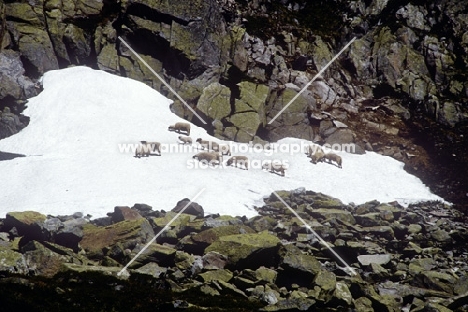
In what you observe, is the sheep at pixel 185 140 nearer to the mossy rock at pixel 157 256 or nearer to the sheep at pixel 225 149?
the sheep at pixel 225 149

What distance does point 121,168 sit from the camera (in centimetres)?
2650

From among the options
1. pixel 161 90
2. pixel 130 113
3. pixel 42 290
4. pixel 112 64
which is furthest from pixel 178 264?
pixel 112 64

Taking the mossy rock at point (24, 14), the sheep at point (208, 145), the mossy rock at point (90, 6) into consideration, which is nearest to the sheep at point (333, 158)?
the sheep at point (208, 145)

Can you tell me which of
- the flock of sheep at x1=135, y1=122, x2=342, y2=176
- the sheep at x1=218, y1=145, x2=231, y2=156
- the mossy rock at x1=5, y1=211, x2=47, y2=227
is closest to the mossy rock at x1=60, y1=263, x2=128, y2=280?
the mossy rock at x1=5, y1=211, x2=47, y2=227

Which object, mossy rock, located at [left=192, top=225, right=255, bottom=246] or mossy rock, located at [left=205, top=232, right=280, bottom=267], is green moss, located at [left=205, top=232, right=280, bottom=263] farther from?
mossy rock, located at [left=192, top=225, right=255, bottom=246]

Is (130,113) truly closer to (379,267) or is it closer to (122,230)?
(122,230)

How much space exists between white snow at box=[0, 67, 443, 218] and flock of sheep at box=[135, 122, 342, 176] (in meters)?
0.75

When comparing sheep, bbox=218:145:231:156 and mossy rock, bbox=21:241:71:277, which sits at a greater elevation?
sheep, bbox=218:145:231:156

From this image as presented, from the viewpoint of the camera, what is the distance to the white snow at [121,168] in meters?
22.9

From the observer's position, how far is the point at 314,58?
47.7m

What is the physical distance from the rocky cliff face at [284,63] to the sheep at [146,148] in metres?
8.15

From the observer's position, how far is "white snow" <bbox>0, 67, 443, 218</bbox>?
22906 millimetres

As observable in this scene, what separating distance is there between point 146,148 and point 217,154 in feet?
19.6

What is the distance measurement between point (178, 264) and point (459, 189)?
94.5 ft
